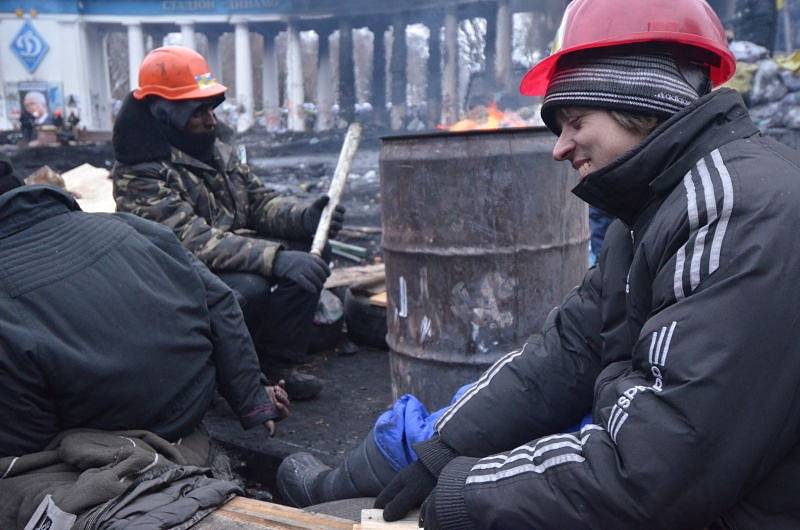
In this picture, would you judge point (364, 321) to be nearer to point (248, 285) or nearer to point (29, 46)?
point (248, 285)

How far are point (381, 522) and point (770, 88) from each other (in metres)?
12.9

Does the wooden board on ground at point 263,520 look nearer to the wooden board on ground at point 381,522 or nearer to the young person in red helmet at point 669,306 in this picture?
the wooden board on ground at point 381,522

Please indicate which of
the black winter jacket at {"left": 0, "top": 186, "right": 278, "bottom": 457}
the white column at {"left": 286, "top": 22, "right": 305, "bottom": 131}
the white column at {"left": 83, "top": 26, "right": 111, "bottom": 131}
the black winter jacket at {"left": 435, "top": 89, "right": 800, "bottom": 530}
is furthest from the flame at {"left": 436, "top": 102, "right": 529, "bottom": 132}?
the white column at {"left": 83, "top": 26, "right": 111, "bottom": 131}

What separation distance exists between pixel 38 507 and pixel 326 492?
1017 millimetres

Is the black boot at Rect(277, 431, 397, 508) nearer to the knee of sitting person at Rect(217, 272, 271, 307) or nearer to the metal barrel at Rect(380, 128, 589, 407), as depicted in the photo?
the metal barrel at Rect(380, 128, 589, 407)

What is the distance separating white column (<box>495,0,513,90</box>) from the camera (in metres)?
26.3

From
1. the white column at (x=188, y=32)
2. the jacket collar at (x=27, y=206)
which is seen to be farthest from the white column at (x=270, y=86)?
the jacket collar at (x=27, y=206)

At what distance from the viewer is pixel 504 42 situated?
2659 cm

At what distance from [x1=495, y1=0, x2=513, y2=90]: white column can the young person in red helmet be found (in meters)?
25.5

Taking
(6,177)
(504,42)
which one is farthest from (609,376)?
(504,42)

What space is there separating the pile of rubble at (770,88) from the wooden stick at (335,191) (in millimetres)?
9582

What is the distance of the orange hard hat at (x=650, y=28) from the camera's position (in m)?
1.68

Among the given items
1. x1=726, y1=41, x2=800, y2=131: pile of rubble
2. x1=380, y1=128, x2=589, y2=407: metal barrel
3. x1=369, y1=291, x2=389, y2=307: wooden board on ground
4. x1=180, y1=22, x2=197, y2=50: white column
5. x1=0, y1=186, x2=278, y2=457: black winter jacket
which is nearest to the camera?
x1=0, y1=186, x2=278, y2=457: black winter jacket

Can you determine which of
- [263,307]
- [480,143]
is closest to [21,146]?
[263,307]
